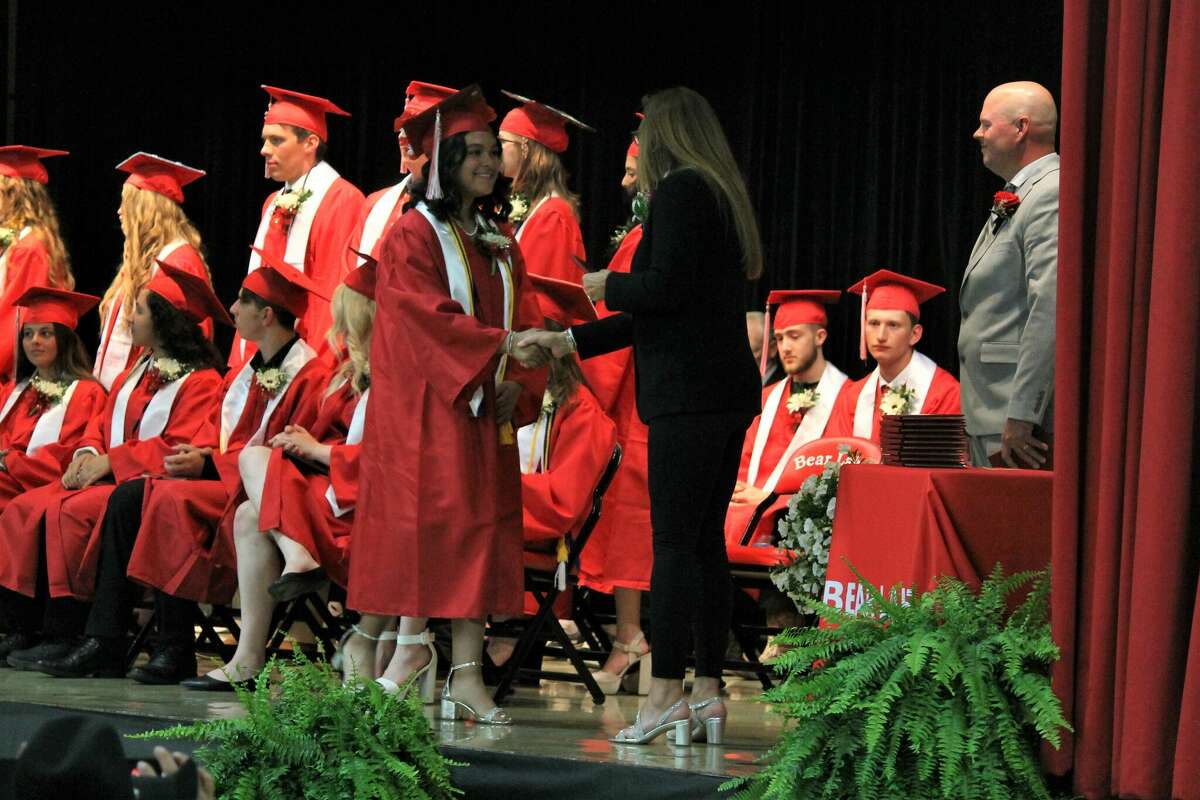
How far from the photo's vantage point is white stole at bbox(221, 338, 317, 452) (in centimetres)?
558

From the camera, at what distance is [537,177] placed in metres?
6.06

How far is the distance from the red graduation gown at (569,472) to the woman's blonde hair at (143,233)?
2.34 metres

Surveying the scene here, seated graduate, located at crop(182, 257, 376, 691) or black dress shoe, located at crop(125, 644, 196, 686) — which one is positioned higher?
seated graduate, located at crop(182, 257, 376, 691)

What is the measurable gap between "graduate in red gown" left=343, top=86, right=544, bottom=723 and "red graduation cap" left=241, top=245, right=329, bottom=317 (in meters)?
1.07

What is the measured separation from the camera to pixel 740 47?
7598mm

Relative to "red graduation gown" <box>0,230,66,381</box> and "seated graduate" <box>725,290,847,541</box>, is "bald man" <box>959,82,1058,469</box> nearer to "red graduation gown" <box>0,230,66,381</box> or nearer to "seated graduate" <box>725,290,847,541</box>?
"seated graduate" <box>725,290,847,541</box>

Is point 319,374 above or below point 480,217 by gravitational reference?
below

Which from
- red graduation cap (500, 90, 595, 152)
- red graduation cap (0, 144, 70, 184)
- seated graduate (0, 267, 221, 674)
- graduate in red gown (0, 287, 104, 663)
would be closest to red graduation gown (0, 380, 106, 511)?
graduate in red gown (0, 287, 104, 663)

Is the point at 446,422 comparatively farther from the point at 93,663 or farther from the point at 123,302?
the point at 123,302

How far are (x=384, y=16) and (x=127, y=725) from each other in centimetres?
514

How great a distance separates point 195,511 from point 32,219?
2.84 meters

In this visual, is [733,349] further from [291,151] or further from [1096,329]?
[291,151]

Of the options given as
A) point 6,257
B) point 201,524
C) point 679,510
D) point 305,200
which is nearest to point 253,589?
point 201,524

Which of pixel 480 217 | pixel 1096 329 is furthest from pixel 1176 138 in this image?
pixel 480 217
